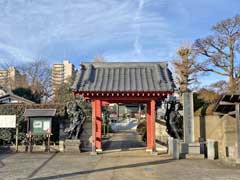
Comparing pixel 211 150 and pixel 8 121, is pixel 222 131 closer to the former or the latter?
pixel 211 150

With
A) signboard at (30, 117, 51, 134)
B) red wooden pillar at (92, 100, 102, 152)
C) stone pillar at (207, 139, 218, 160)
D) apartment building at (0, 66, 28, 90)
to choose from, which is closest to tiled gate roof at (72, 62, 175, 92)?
red wooden pillar at (92, 100, 102, 152)

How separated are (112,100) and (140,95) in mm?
1652

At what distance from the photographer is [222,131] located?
14.0 meters

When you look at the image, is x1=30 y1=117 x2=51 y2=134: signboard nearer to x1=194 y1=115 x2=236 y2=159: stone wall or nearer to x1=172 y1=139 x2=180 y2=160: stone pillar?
x1=172 y1=139 x2=180 y2=160: stone pillar

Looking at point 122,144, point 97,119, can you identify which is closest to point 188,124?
point 97,119

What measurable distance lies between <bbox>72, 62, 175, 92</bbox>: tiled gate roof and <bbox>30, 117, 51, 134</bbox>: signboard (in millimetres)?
2588

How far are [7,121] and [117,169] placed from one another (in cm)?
742

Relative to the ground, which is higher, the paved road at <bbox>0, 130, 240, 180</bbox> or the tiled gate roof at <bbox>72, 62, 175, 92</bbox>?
the tiled gate roof at <bbox>72, 62, 175, 92</bbox>

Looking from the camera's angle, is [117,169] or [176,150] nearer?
[117,169]

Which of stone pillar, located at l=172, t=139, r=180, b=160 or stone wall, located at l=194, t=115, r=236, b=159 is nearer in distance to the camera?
stone pillar, located at l=172, t=139, r=180, b=160

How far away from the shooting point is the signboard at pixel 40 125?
1411 centimetres

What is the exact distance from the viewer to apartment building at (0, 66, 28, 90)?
44375mm

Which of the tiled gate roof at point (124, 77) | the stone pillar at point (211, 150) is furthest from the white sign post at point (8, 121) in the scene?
the stone pillar at point (211, 150)

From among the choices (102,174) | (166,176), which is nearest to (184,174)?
(166,176)
